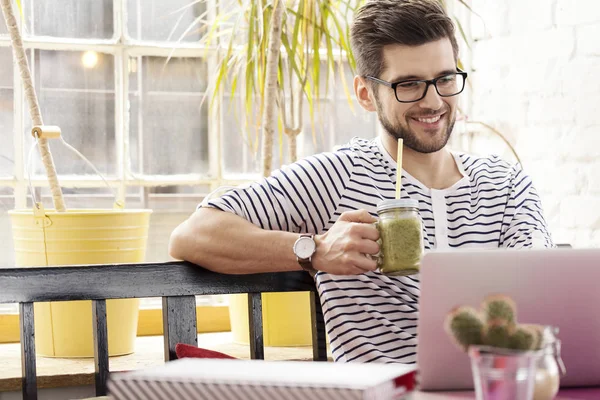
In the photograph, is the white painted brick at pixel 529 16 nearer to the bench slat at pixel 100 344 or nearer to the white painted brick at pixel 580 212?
the white painted brick at pixel 580 212

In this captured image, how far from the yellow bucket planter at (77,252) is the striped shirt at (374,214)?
509 millimetres

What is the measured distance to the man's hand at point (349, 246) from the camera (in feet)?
4.61

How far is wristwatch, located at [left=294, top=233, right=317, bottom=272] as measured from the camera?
5.13 feet

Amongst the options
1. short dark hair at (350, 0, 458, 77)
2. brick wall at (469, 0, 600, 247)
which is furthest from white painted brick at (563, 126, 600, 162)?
short dark hair at (350, 0, 458, 77)

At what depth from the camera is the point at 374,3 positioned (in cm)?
177

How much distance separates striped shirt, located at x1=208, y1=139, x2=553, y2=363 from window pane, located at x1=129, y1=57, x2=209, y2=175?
3.13 ft

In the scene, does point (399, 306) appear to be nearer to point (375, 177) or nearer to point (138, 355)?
point (375, 177)

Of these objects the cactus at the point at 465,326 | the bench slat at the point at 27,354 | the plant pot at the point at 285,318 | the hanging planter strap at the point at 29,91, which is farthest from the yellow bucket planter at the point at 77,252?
the cactus at the point at 465,326

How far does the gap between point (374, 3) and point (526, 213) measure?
1.71 ft

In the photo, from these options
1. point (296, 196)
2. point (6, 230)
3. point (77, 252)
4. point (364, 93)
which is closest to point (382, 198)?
point (296, 196)

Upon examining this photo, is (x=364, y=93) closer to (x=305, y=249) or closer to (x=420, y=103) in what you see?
(x=420, y=103)

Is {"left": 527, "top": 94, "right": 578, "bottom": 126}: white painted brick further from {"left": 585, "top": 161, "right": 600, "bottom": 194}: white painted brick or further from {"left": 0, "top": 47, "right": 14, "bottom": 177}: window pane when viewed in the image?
{"left": 0, "top": 47, "right": 14, "bottom": 177}: window pane

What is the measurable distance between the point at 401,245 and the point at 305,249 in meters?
0.27

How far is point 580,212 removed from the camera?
2291 millimetres
